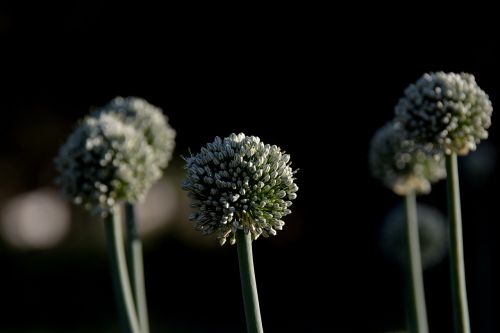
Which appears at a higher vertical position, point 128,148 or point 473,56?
point 473,56

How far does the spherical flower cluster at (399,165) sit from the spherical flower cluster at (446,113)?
18.4 inches

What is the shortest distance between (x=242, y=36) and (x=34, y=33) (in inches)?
150

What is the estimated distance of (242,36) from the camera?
32.4ft

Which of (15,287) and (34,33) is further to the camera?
(15,287)

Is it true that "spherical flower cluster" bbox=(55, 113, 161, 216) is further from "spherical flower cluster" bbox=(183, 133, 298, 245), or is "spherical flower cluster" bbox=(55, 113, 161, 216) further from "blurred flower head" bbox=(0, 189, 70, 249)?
"blurred flower head" bbox=(0, 189, 70, 249)

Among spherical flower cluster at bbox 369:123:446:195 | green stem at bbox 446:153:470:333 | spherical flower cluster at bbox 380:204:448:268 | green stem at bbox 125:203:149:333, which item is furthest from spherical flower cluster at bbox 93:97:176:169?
spherical flower cluster at bbox 380:204:448:268

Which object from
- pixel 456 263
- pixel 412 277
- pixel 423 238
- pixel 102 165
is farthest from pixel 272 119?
pixel 456 263

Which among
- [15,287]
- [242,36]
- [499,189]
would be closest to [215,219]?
[499,189]

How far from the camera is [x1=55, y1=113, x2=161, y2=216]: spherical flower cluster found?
2551 mm

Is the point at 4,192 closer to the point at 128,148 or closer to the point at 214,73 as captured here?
the point at 214,73

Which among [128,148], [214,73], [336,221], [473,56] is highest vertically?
[214,73]

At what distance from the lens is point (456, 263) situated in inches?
84.0

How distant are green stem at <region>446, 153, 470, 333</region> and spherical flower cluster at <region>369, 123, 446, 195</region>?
0.65 metres

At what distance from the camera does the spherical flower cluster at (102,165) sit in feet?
8.37
